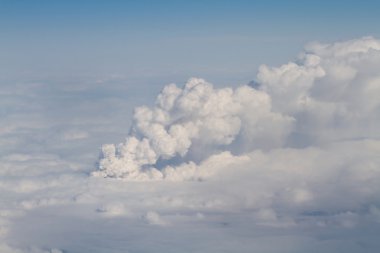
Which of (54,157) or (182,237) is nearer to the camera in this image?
(182,237)

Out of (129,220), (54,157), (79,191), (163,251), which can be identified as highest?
(54,157)

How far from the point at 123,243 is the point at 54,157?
78.4m

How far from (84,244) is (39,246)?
718cm

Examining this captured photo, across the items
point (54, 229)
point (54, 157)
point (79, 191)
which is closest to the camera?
point (54, 229)

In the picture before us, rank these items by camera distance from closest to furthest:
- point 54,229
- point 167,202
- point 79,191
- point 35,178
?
point 54,229 < point 167,202 < point 79,191 < point 35,178

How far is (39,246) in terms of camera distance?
106 metres

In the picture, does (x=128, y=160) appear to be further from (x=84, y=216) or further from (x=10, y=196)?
(x=10, y=196)

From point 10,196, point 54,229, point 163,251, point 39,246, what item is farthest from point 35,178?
point 163,251

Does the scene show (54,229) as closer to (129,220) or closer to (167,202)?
(129,220)

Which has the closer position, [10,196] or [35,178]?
Result: [10,196]

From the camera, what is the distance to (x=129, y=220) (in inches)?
4710

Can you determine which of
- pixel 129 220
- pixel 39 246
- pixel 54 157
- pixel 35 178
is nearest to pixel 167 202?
pixel 129 220

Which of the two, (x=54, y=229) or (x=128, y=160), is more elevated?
(x=128, y=160)

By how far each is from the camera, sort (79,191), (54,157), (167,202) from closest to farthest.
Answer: (167,202), (79,191), (54,157)
